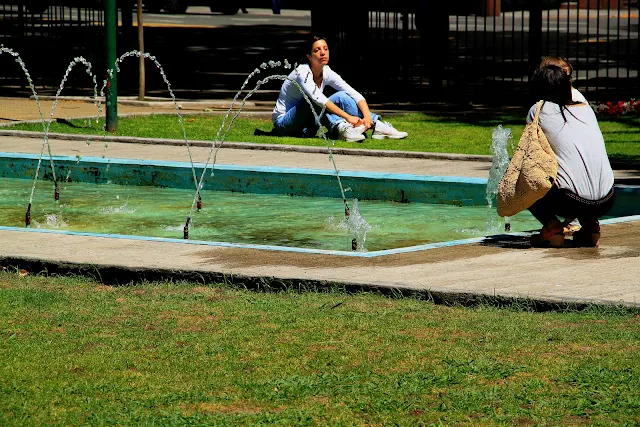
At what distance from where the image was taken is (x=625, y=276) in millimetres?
7188

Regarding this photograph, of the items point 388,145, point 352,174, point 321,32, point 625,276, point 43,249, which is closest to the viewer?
point 625,276

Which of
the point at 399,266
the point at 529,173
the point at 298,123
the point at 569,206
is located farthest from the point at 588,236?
the point at 298,123

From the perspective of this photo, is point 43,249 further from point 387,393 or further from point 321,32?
point 321,32

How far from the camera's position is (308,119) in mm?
14859

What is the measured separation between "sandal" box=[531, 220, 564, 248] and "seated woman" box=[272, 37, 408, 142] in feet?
20.2

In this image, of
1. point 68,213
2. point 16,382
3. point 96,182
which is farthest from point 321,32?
point 16,382

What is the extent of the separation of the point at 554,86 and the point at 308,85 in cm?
618

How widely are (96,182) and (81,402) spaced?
7.77m

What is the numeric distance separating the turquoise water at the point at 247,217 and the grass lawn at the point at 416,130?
264cm

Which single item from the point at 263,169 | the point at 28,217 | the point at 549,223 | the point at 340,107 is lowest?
the point at 28,217

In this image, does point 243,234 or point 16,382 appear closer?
point 16,382

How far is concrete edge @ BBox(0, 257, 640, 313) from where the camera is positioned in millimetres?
6602

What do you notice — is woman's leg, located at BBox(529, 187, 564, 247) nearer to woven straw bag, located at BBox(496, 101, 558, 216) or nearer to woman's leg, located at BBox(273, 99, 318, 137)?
woven straw bag, located at BBox(496, 101, 558, 216)

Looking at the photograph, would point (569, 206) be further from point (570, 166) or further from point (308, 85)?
point (308, 85)
